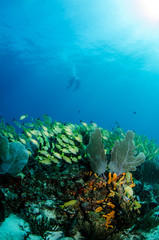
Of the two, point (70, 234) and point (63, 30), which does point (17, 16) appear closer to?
point (63, 30)

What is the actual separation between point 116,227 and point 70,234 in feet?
2.83

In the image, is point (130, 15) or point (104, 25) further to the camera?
point (104, 25)

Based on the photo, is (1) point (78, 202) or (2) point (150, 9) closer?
(1) point (78, 202)

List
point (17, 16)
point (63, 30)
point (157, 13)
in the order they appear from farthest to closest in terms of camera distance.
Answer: point (63, 30)
point (17, 16)
point (157, 13)

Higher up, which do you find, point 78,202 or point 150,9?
point 150,9

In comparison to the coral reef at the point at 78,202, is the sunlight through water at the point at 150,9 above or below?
above

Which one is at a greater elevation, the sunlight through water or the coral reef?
the sunlight through water

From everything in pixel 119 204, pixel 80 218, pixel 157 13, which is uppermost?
pixel 157 13

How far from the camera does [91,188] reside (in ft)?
11.5

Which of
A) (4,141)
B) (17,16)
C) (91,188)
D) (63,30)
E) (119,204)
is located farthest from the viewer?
(63,30)

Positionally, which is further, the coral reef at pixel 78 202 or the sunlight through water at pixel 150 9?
the sunlight through water at pixel 150 9

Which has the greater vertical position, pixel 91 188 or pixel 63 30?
pixel 63 30

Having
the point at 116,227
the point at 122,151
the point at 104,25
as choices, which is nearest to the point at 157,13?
the point at 104,25

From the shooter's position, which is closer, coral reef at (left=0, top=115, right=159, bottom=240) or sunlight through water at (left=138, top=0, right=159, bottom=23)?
coral reef at (left=0, top=115, right=159, bottom=240)
